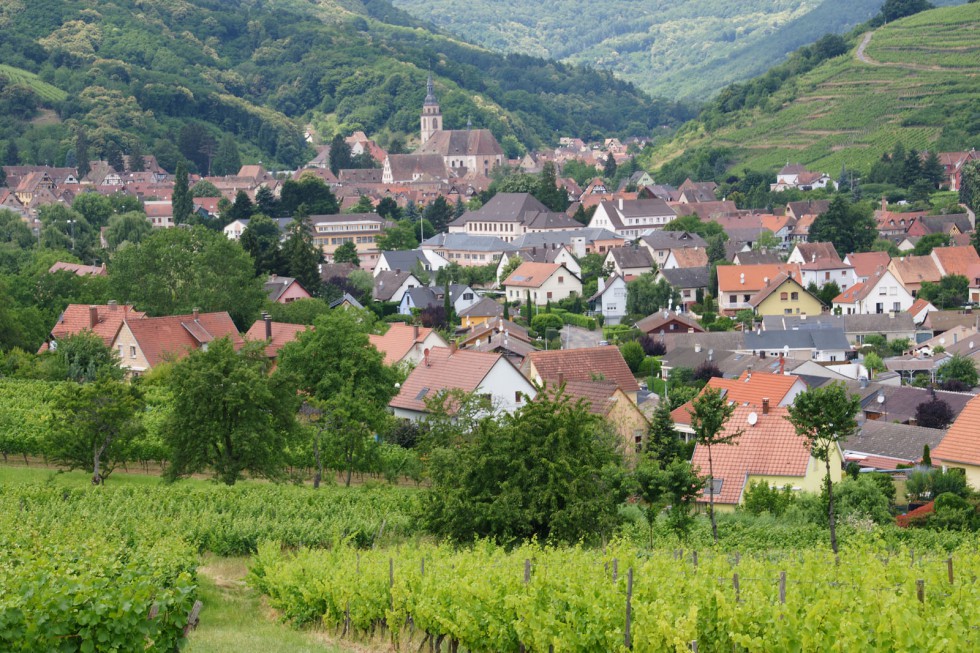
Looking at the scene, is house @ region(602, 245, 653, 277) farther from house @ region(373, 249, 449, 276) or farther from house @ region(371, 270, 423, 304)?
house @ region(371, 270, 423, 304)

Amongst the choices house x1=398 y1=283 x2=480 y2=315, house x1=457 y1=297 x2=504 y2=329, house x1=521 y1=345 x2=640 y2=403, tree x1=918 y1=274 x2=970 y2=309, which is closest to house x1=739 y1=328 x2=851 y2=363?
tree x1=918 y1=274 x2=970 y2=309

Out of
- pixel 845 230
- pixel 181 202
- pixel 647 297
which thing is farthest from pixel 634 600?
pixel 181 202

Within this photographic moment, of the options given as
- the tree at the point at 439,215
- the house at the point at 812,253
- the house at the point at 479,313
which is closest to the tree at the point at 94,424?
the house at the point at 479,313

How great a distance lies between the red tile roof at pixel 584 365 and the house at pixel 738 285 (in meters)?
32.5

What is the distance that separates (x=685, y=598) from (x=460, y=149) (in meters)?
156

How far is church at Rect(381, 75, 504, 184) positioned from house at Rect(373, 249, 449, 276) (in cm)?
6428

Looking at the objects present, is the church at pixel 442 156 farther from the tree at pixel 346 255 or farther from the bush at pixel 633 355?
the bush at pixel 633 355

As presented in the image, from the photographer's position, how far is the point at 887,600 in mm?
12680

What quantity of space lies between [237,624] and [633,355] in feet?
129

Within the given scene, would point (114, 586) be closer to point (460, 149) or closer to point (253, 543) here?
point (253, 543)

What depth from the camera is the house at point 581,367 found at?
40.2 metres

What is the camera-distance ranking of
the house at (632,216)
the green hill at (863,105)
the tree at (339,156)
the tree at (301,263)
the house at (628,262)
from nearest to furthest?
the tree at (301,263) → the house at (628,262) → the house at (632,216) → the green hill at (863,105) → the tree at (339,156)

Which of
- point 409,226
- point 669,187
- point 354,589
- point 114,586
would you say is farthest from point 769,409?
point 669,187

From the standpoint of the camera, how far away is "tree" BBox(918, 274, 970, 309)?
70.5 m
